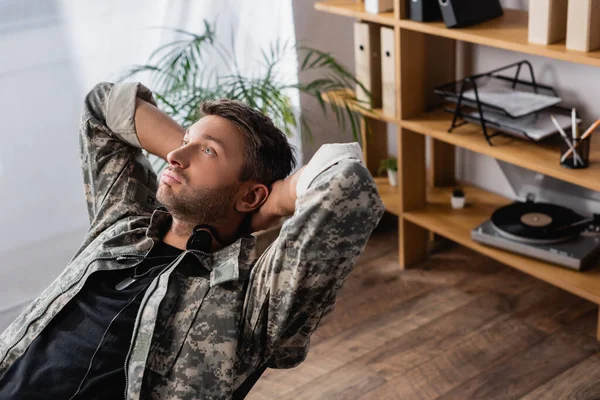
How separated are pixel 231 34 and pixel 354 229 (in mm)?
1806

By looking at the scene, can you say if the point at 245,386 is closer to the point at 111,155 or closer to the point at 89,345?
the point at 89,345

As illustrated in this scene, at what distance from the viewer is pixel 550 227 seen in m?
2.55

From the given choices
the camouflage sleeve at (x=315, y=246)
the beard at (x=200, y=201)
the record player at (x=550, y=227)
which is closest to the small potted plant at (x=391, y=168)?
the record player at (x=550, y=227)

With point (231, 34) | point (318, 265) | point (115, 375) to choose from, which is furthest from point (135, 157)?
point (231, 34)

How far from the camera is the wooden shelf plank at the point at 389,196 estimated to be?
9.66 feet

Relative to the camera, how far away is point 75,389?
4.83ft

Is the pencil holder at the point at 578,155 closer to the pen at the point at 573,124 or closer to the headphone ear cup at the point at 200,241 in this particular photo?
the pen at the point at 573,124

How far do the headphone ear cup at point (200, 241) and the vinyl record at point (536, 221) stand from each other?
51.6 inches

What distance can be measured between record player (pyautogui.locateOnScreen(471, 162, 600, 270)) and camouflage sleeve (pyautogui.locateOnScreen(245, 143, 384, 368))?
126cm

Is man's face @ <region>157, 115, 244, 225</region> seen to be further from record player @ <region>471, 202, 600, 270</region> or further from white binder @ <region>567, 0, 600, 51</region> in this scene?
record player @ <region>471, 202, 600, 270</region>

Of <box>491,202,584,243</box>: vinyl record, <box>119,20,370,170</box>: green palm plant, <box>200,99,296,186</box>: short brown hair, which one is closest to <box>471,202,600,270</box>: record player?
<box>491,202,584,243</box>: vinyl record

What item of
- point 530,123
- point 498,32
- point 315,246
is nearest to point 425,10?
point 498,32

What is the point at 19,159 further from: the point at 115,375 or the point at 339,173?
the point at 339,173

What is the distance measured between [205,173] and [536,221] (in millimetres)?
1432
